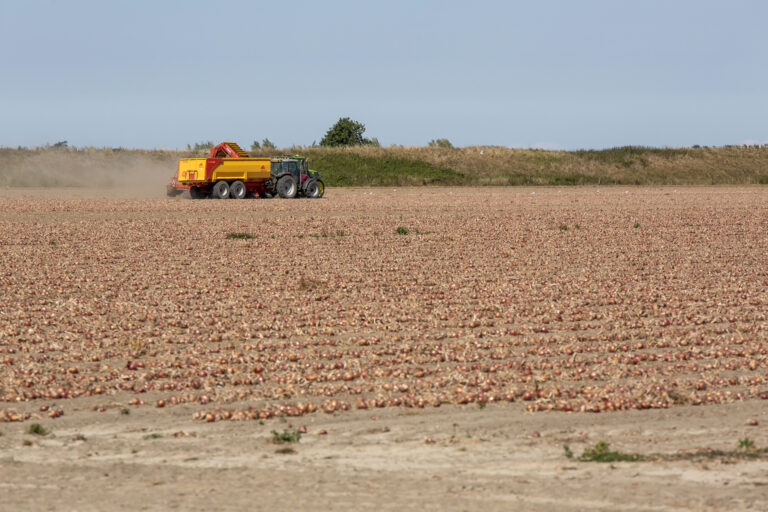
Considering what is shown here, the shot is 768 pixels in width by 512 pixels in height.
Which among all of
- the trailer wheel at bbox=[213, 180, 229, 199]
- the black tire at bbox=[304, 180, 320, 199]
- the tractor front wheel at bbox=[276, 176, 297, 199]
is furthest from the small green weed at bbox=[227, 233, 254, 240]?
the black tire at bbox=[304, 180, 320, 199]

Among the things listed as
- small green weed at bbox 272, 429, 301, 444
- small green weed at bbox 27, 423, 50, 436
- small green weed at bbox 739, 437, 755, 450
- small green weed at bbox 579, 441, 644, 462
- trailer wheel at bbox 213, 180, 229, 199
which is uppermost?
trailer wheel at bbox 213, 180, 229, 199

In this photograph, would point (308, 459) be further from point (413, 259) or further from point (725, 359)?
Answer: point (413, 259)

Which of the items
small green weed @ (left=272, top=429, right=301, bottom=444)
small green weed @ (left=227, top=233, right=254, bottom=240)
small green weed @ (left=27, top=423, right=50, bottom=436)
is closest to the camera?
small green weed @ (left=272, top=429, right=301, bottom=444)

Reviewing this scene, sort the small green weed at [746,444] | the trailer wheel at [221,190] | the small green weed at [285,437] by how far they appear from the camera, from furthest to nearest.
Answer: the trailer wheel at [221,190]
the small green weed at [285,437]
the small green weed at [746,444]

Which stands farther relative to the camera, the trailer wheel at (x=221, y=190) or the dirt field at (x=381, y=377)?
the trailer wheel at (x=221, y=190)

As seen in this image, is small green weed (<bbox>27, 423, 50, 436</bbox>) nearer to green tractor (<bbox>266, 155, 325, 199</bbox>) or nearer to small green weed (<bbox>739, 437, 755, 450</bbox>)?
small green weed (<bbox>739, 437, 755, 450</bbox>)

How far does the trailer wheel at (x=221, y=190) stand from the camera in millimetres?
47125

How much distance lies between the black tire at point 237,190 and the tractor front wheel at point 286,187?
1.85m

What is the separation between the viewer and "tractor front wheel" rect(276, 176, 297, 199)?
48406 millimetres

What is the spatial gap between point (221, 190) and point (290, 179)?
11.7 ft

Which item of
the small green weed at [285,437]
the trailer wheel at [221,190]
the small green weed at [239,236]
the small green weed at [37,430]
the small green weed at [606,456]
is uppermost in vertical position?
the trailer wheel at [221,190]

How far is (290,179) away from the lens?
160ft

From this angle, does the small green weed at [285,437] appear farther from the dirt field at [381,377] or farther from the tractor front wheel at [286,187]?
the tractor front wheel at [286,187]

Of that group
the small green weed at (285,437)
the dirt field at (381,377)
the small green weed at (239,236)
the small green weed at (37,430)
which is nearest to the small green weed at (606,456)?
the dirt field at (381,377)
